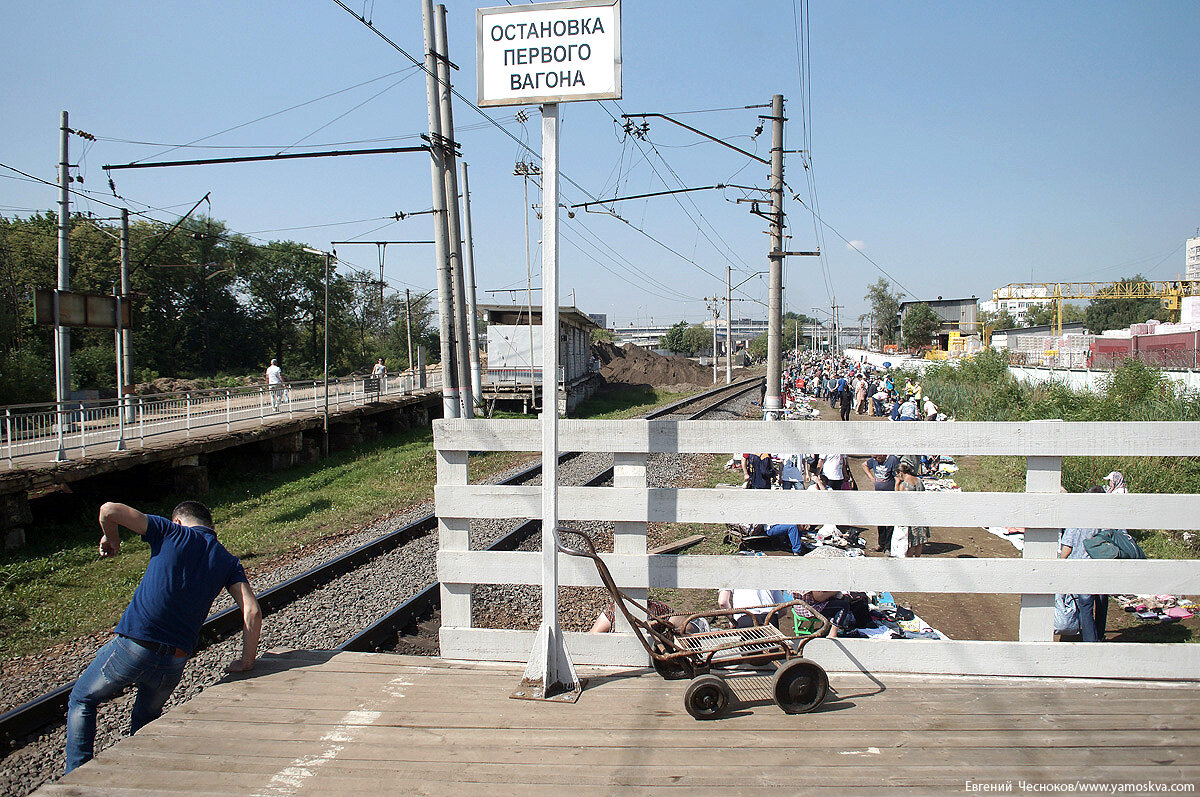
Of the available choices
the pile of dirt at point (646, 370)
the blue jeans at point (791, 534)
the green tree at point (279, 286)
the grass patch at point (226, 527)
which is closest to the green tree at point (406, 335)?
the green tree at point (279, 286)

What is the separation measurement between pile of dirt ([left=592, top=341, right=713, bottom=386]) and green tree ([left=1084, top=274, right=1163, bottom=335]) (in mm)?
67190

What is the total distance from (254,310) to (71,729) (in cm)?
6333

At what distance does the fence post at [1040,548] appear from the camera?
3334mm

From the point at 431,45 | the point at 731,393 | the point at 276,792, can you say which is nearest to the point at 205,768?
the point at 276,792

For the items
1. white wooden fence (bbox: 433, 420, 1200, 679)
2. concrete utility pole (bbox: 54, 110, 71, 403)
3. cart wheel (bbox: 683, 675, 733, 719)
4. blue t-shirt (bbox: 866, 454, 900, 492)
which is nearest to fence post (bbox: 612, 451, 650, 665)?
white wooden fence (bbox: 433, 420, 1200, 679)

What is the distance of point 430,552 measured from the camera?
368 inches

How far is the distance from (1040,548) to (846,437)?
1049 millimetres

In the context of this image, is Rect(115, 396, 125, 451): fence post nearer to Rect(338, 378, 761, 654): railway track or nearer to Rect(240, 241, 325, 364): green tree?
Rect(338, 378, 761, 654): railway track

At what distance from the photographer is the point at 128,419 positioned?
14133 mm

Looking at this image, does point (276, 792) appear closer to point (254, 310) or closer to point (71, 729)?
point (71, 729)

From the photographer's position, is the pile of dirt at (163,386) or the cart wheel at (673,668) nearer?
the cart wheel at (673,668)

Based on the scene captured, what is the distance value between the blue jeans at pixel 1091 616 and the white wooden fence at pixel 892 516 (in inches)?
87.0

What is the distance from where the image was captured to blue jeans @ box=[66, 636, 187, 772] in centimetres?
317

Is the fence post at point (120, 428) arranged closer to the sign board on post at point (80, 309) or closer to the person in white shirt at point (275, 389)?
the sign board on post at point (80, 309)
